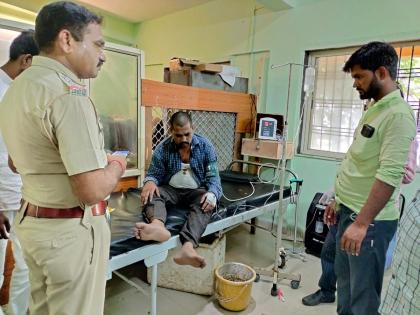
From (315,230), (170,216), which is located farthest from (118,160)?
(315,230)

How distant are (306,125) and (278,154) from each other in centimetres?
58

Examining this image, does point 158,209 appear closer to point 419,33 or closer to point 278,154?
point 278,154

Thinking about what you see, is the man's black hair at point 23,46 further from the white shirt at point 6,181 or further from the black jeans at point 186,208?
the black jeans at point 186,208

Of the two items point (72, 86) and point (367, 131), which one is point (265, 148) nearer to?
point (367, 131)

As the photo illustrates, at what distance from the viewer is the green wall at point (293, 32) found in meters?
2.78

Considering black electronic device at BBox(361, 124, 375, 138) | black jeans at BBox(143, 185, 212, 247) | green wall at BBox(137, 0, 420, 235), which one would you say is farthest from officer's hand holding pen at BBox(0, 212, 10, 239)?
green wall at BBox(137, 0, 420, 235)

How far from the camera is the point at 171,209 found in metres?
2.13

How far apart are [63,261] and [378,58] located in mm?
1466

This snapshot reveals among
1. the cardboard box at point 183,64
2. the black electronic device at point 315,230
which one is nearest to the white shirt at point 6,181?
the cardboard box at point 183,64

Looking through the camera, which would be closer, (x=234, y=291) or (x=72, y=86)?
(x=72, y=86)

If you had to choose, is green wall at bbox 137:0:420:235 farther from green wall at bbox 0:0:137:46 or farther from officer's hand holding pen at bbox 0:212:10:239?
officer's hand holding pen at bbox 0:212:10:239

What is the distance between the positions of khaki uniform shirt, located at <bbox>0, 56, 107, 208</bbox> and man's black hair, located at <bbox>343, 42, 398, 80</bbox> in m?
1.19

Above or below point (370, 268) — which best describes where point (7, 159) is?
above

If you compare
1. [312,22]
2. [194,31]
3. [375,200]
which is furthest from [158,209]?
[194,31]
